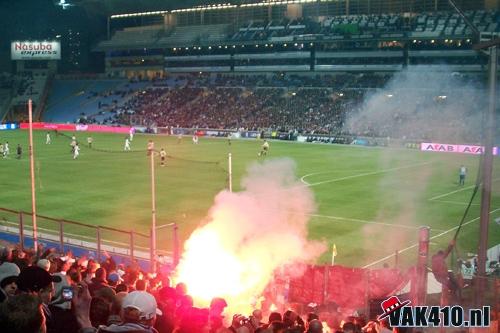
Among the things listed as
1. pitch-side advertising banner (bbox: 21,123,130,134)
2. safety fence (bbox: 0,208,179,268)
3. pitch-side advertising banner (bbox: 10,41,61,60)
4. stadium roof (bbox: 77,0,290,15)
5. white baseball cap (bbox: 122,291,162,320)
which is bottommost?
safety fence (bbox: 0,208,179,268)

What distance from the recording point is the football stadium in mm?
7684

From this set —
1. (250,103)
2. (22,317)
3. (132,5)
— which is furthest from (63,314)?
(132,5)

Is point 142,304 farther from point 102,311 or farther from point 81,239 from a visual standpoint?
point 81,239

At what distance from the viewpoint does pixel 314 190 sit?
3092cm

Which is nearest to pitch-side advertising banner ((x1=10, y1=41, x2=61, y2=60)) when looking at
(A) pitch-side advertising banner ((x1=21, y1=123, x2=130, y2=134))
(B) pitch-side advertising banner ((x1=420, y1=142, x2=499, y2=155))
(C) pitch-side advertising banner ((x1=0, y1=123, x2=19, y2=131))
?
(A) pitch-side advertising banner ((x1=21, y1=123, x2=130, y2=134))

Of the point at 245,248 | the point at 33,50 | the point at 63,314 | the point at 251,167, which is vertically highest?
the point at 33,50

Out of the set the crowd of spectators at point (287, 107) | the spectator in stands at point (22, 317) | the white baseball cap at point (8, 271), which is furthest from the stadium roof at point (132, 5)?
the spectator in stands at point (22, 317)

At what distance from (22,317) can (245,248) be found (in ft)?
39.9

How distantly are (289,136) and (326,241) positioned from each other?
37.6 m

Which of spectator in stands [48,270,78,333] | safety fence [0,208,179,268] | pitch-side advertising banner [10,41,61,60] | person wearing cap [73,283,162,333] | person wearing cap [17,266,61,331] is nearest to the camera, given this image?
person wearing cap [73,283,162,333]

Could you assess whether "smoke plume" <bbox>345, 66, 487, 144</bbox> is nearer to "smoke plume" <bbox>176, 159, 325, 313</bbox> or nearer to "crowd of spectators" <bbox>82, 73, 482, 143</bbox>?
"crowd of spectators" <bbox>82, 73, 482, 143</bbox>

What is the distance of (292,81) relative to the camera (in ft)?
233

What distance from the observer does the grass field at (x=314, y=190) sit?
73.6ft
